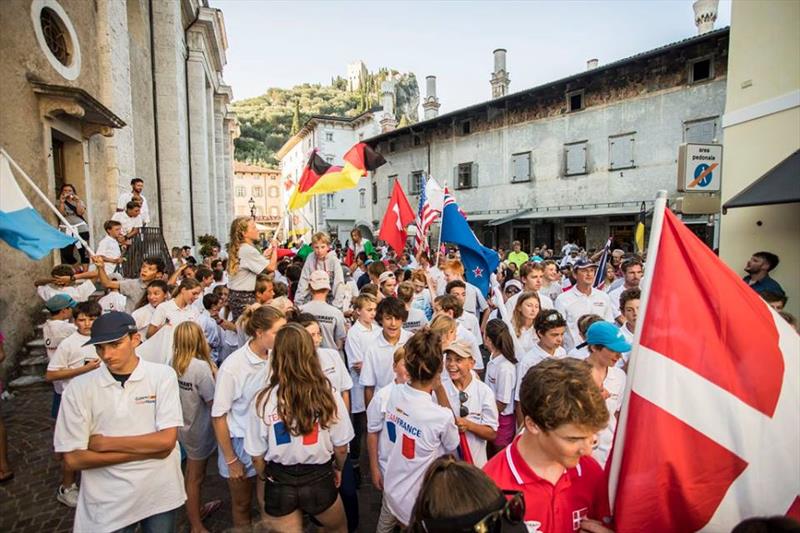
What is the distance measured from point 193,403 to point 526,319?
3.44 m

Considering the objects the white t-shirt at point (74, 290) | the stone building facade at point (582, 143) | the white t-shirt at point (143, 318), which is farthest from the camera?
the stone building facade at point (582, 143)

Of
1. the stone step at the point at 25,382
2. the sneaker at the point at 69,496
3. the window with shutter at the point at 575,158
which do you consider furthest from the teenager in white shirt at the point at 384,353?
the window with shutter at the point at 575,158

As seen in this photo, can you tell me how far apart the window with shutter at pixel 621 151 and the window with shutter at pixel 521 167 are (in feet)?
15.2

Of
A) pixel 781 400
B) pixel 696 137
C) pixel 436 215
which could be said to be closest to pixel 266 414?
pixel 781 400

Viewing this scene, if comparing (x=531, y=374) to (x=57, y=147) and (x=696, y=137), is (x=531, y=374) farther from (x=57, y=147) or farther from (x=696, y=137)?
(x=696, y=137)

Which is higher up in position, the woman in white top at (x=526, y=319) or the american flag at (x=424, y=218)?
the american flag at (x=424, y=218)

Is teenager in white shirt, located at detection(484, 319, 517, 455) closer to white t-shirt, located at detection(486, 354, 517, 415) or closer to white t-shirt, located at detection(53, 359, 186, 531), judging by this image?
white t-shirt, located at detection(486, 354, 517, 415)

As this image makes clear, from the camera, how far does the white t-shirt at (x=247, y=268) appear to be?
5.36 meters

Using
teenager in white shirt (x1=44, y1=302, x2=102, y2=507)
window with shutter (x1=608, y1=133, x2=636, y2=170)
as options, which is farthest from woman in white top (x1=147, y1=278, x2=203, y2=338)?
window with shutter (x1=608, y1=133, x2=636, y2=170)

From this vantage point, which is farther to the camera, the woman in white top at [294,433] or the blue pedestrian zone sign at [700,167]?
the blue pedestrian zone sign at [700,167]

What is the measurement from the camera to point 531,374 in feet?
6.66

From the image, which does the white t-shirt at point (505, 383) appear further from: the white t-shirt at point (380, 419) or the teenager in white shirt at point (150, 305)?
the teenager in white shirt at point (150, 305)

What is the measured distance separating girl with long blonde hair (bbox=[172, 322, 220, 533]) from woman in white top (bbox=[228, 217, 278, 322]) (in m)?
1.75

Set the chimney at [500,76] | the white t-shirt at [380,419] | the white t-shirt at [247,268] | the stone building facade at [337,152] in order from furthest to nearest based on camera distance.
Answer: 1. the stone building facade at [337,152]
2. the chimney at [500,76]
3. the white t-shirt at [247,268]
4. the white t-shirt at [380,419]
